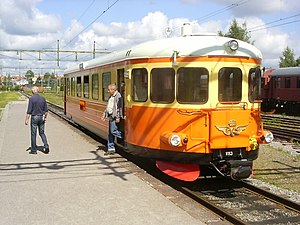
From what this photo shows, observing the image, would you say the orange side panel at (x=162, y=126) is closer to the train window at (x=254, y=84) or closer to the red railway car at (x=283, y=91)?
the train window at (x=254, y=84)

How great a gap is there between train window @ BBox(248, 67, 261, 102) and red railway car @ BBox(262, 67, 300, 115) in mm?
23323

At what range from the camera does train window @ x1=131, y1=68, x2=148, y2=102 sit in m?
8.26

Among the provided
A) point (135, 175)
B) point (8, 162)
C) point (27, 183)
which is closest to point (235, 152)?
point (135, 175)

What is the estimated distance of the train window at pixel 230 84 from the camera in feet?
25.7

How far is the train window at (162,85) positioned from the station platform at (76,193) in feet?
5.25

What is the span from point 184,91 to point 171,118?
0.55m

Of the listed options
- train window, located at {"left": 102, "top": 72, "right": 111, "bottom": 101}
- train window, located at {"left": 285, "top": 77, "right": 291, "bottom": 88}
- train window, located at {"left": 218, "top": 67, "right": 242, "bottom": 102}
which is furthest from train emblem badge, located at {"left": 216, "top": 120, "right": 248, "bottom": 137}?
train window, located at {"left": 285, "top": 77, "right": 291, "bottom": 88}

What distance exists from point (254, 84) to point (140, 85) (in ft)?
7.37

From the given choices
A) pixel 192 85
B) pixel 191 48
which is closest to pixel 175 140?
pixel 192 85

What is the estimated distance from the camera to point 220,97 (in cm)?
779

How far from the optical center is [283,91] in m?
32.4

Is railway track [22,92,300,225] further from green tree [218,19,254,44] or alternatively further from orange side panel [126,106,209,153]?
green tree [218,19,254,44]

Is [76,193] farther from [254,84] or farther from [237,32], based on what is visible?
[237,32]

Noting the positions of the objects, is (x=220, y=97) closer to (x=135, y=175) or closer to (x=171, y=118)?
(x=171, y=118)
